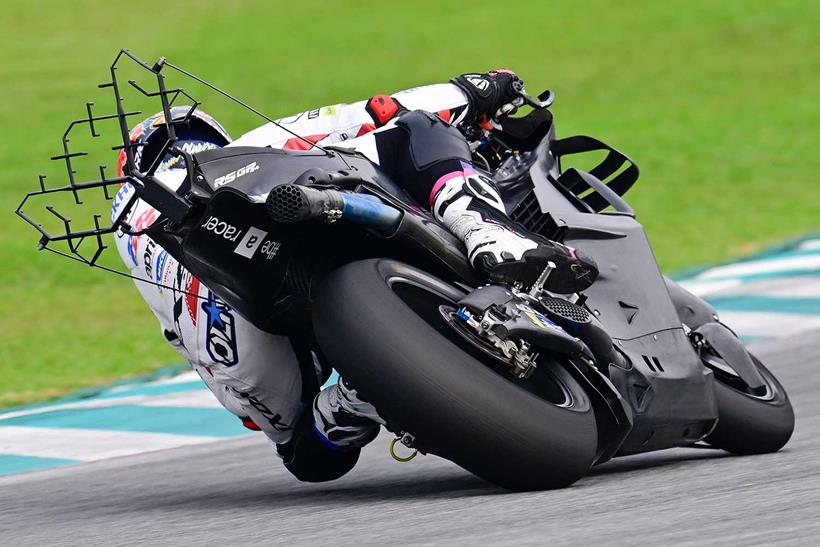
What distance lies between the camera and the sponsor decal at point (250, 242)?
362cm

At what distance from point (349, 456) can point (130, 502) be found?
66 cm

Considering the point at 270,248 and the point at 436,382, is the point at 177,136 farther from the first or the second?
the point at 436,382

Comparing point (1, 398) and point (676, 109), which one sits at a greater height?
point (1, 398)

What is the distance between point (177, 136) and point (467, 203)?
1006 millimetres

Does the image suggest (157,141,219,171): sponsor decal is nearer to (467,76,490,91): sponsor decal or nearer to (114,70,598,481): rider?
(114,70,598,481): rider

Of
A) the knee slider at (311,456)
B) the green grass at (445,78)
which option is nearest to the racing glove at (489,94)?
the knee slider at (311,456)

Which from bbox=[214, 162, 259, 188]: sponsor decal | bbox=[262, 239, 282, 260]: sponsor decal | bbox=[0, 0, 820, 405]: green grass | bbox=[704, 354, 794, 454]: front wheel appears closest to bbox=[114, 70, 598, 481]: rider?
bbox=[214, 162, 259, 188]: sponsor decal

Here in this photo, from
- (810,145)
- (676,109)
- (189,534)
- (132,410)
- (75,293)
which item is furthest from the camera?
(676,109)

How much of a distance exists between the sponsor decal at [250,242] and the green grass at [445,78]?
3.73 metres

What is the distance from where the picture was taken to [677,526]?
3.06 metres

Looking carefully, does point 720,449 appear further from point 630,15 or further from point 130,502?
point 630,15

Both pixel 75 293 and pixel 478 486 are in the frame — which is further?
pixel 75 293

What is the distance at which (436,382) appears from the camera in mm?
3434

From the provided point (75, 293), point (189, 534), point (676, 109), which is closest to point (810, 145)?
point (676, 109)
